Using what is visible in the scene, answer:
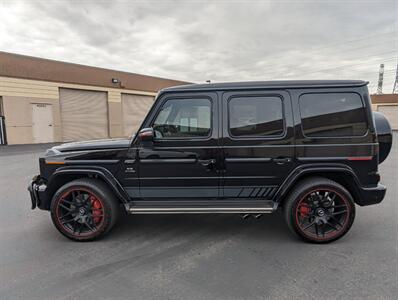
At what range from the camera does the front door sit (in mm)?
Answer: 3402

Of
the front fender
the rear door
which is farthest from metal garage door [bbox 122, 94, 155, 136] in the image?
the rear door

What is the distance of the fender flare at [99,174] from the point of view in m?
3.43

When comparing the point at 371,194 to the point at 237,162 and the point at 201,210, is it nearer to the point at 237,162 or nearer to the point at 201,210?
the point at 237,162

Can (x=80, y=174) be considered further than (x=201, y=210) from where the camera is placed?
Yes

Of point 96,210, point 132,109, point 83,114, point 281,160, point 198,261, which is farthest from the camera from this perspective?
point 132,109

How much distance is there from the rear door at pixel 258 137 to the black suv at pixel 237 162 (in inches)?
0.5

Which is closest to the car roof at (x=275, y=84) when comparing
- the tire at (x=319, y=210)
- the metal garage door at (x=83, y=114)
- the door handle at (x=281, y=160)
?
the door handle at (x=281, y=160)

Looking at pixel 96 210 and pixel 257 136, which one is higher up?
pixel 257 136

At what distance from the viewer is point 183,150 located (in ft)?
11.2

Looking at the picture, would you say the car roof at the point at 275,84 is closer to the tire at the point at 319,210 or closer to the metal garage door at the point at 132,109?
the tire at the point at 319,210

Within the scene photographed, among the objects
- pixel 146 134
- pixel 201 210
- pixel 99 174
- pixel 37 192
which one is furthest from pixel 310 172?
pixel 37 192

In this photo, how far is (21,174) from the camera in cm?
787

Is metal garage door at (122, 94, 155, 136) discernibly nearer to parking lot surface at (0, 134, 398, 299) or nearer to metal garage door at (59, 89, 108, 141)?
metal garage door at (59, 89, 108, 141)

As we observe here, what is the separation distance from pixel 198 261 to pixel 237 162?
4.37ft
